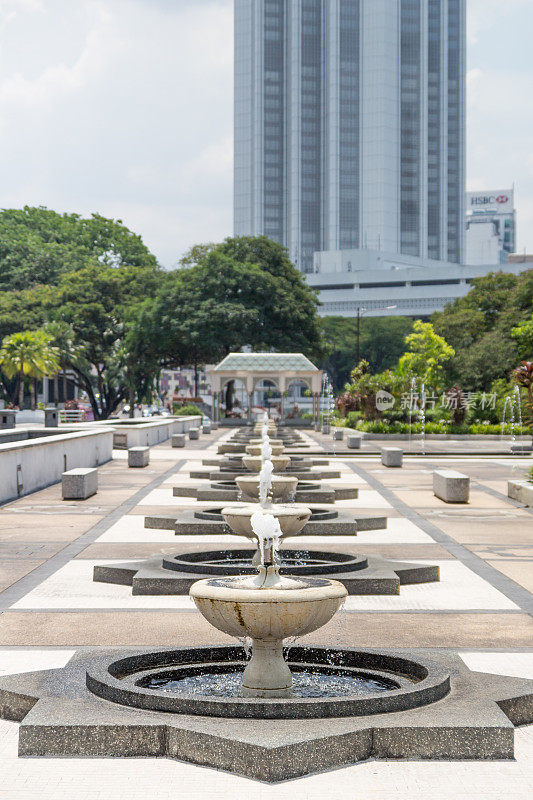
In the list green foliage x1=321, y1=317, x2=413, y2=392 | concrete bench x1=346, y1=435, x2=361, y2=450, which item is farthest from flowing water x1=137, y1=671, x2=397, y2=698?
green foliage x1=321, y1=317, x2=413, y2=392

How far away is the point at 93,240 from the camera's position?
320 ft

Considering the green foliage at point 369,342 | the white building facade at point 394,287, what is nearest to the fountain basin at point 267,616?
the green foliage at point 369,342

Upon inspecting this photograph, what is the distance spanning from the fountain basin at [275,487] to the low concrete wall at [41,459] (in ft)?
18.8

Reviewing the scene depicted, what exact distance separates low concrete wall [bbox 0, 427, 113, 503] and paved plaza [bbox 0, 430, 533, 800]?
0.47 metres

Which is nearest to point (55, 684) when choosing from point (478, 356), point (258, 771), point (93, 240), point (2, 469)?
point (258, 771)

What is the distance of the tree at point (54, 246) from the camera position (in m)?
92.0

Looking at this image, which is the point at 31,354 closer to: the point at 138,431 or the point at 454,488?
the point at 138,431

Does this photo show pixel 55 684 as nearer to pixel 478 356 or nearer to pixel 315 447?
pixel 315 447

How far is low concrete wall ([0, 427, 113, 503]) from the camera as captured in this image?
2123 centimetres

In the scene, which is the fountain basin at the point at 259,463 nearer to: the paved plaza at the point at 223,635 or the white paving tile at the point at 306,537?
the paved plaza at the point at 223,635

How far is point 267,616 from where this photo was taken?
6.27 meters

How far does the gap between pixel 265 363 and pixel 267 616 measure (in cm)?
6023

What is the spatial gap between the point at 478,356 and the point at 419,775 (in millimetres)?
58521

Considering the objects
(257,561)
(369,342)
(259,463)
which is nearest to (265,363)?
(259,463)
